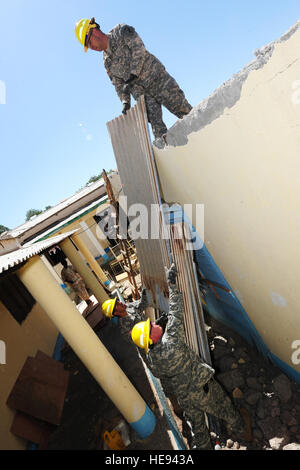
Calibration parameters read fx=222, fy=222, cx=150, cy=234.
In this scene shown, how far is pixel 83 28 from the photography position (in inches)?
129

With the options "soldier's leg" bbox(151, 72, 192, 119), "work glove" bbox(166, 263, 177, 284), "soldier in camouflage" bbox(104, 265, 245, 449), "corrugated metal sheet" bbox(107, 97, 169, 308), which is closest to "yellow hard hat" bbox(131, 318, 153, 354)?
"soldier in camouflage" bbox(104, 265, 245, 449)

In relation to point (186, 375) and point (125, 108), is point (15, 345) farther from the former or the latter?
point (125, 108)

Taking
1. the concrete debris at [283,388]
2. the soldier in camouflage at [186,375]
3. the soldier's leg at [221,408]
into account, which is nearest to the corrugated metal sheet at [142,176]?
the soldier in camouflage at [186,375]

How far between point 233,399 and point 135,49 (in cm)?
539

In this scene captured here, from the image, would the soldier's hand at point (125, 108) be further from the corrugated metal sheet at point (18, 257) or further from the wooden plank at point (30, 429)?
the wooden plank at point (30, 429)

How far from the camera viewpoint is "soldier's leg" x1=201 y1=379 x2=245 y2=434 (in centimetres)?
267

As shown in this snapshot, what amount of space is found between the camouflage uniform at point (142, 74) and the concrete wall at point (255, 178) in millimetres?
1060

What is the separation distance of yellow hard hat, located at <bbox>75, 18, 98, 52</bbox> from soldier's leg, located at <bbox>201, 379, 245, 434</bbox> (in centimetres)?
514

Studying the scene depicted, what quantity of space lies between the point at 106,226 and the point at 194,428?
11647 millimetres

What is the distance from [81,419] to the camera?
4.04m

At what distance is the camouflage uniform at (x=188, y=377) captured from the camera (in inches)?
99.4
